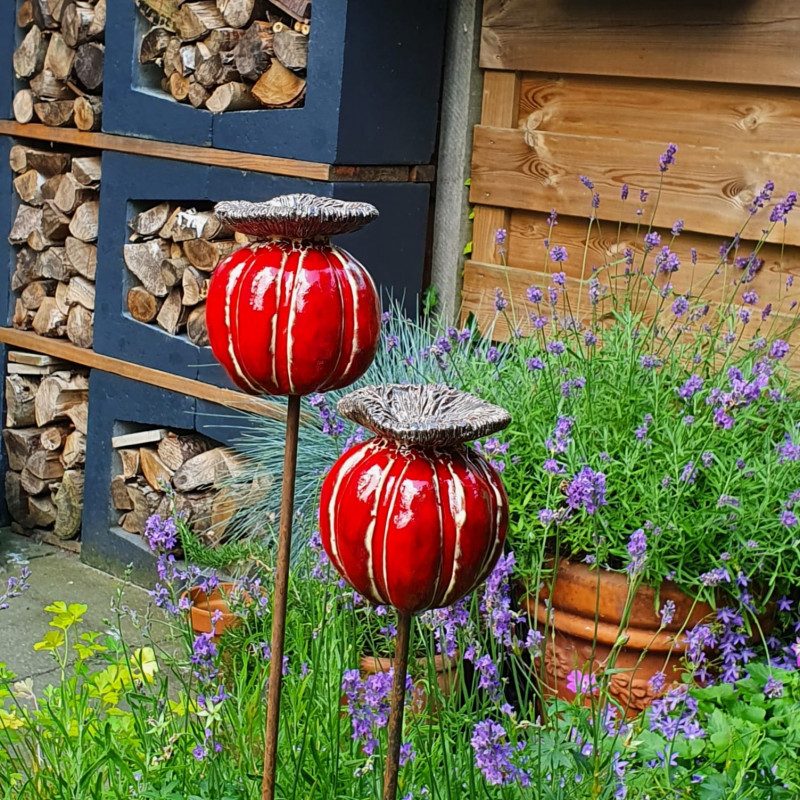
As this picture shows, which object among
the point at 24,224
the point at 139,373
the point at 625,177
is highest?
the point at 625,177

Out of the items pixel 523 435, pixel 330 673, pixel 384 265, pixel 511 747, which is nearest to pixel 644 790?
pixel 511 747

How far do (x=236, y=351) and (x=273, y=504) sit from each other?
1.79m

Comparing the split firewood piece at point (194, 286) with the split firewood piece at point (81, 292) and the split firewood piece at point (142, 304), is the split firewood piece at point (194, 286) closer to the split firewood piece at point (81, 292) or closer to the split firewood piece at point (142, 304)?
the split firewood piece at point (142, 304)

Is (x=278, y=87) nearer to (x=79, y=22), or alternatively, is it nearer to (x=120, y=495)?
(x=79, y=22)

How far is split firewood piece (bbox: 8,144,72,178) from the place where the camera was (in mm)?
4277

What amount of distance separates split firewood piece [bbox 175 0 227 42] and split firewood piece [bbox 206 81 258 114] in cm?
19

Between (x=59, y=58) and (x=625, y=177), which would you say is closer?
(x=625, y=177)

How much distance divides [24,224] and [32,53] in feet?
2.07

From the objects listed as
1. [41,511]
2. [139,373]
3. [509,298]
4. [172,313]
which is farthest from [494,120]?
[41,511]

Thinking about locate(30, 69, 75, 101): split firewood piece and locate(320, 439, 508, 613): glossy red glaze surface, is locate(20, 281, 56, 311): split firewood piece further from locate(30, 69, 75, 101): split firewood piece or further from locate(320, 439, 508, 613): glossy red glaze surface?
locate(320, 439, 508, 613): glossy red glaze surface

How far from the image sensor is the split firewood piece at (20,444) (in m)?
A: 4.52

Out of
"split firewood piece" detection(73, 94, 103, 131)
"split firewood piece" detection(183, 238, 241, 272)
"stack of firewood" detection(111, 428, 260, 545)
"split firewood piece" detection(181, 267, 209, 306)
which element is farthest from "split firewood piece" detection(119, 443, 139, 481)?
"split firewood piece" detection(73, 94, 103, 131)

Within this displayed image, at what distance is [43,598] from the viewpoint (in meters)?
4.00

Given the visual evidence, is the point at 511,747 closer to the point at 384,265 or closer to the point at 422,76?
the point at 384,265
